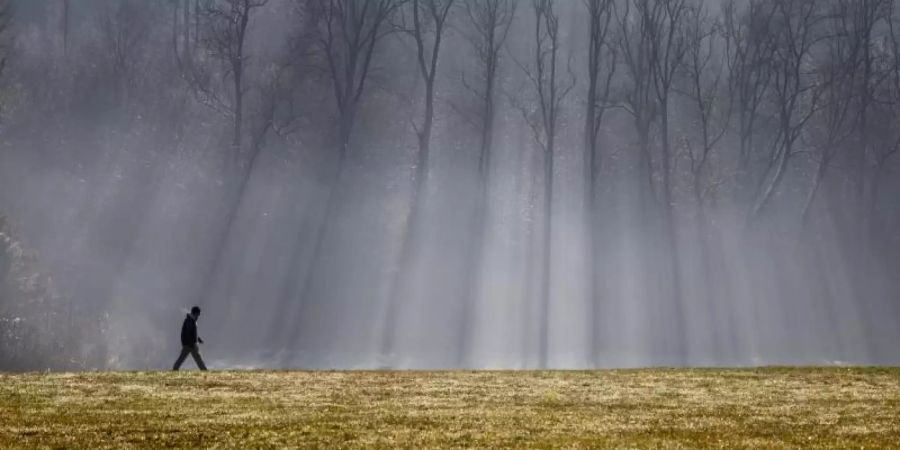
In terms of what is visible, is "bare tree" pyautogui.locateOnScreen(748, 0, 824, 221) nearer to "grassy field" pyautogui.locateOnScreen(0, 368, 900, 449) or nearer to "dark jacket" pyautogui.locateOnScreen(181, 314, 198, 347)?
"grassy field" pyautogui.locateOnScreen(0, 368, 900, 449)

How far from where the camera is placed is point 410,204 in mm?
66438

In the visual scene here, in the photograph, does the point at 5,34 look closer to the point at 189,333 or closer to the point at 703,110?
the point at 703,110

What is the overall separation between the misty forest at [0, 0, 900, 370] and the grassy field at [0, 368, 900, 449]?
881 inches

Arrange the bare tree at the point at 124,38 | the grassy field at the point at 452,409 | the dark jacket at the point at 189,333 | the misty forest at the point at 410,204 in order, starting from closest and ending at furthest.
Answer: the grassy field at the point at 452,409
the dark jacket at the point at 189,333
the misty forest at the point at 410,204
the bare tree at the point at 124,38

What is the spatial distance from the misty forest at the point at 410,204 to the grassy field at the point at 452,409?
73.4 ft

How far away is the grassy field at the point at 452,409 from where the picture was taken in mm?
15562

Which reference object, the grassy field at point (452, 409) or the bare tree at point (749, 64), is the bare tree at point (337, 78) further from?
the grassy field at point (452, 409)

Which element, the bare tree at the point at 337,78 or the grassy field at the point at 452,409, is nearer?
the grassy field at the point at 452,409

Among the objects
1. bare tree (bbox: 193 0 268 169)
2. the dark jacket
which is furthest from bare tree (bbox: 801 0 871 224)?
the dark jacket

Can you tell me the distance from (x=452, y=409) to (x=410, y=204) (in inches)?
1864

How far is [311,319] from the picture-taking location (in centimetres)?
5547

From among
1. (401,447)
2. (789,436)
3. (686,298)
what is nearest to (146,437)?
(401,447)

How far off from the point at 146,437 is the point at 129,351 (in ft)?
101

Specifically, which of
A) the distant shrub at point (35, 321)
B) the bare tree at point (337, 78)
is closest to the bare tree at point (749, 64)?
the bare tree at point (337, 78)
